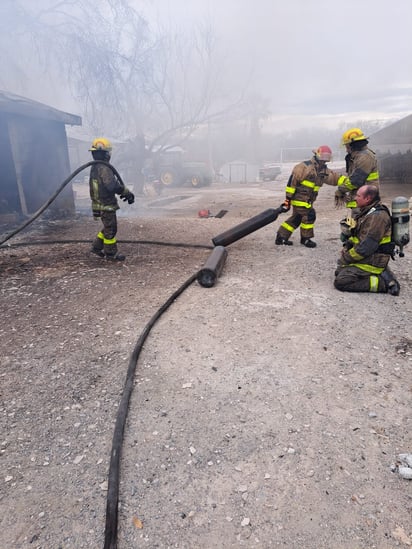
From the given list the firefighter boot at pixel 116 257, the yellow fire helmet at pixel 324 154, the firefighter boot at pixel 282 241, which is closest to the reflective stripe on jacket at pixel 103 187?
the firefighter boot at pixel 116 257

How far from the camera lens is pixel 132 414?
2.46 meters

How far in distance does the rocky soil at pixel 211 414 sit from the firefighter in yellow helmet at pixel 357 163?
1.54 metres

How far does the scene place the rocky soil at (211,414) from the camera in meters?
1.79

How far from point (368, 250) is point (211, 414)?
252 centimetres

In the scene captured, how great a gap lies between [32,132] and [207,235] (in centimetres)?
549

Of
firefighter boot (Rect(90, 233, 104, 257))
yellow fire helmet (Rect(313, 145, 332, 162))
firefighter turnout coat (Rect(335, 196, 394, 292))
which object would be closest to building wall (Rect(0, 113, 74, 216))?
firefighter boot (Rect(90, 233, 104, 257))

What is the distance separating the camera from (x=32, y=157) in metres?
9.80

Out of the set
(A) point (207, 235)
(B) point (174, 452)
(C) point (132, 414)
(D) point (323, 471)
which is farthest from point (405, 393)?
(A) point (207, 235)

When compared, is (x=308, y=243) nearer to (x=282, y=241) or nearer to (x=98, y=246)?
(x=282, y=241)

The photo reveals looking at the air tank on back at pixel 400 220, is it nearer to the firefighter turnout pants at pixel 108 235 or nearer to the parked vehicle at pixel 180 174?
the firefighter turnout pants at pixel 108 235

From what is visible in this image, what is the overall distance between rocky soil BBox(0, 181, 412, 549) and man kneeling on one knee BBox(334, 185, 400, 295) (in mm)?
149

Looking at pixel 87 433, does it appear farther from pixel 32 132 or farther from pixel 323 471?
pixel 32 132

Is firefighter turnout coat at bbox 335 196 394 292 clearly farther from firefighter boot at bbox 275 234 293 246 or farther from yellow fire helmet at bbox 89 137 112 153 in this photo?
yellow fire helmet at bbox 89 137 112 153

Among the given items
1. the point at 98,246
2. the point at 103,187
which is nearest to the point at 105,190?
the point at 103,187
